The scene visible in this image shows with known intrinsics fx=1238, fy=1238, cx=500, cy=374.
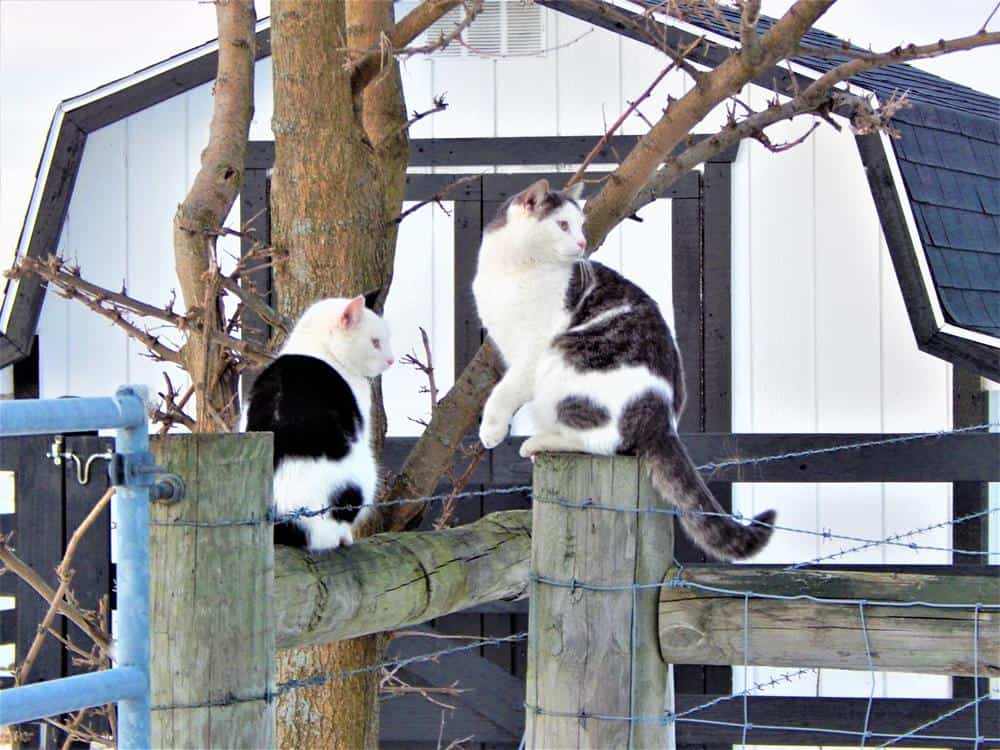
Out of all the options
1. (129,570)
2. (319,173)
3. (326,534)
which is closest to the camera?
(129,570)

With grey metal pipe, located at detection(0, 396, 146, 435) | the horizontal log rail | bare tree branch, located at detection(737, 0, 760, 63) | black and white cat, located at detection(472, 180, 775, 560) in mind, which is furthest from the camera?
the horizontal log rail

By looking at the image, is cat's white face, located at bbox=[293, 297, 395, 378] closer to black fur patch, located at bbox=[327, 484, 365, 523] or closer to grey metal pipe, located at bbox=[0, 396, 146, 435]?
black fur patch, located at bbox=[327, 484, 365, 523]

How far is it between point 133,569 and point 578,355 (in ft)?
5.81

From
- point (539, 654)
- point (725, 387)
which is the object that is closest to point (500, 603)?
point (725, 387)

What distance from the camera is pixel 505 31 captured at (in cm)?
669

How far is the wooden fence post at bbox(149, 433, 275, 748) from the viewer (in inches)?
85.8

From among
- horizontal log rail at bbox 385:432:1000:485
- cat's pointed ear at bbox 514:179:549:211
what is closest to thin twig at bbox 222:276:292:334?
cat's pointed ear at bbox 514:179:549:211

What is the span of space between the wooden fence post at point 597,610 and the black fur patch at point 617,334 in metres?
0.77

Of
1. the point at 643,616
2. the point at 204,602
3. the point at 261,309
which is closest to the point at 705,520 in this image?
the point at 643,616

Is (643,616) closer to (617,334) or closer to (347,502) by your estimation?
(347,502)

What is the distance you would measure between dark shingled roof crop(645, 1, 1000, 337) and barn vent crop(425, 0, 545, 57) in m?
0.80

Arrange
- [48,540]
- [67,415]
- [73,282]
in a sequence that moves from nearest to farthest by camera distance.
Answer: [67,415], [73,282], [48,540]

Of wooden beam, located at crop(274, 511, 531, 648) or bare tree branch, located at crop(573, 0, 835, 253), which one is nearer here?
wooden beam, located at crop(274, 511, 531, 648)

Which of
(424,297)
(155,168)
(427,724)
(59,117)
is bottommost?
(427,724)
